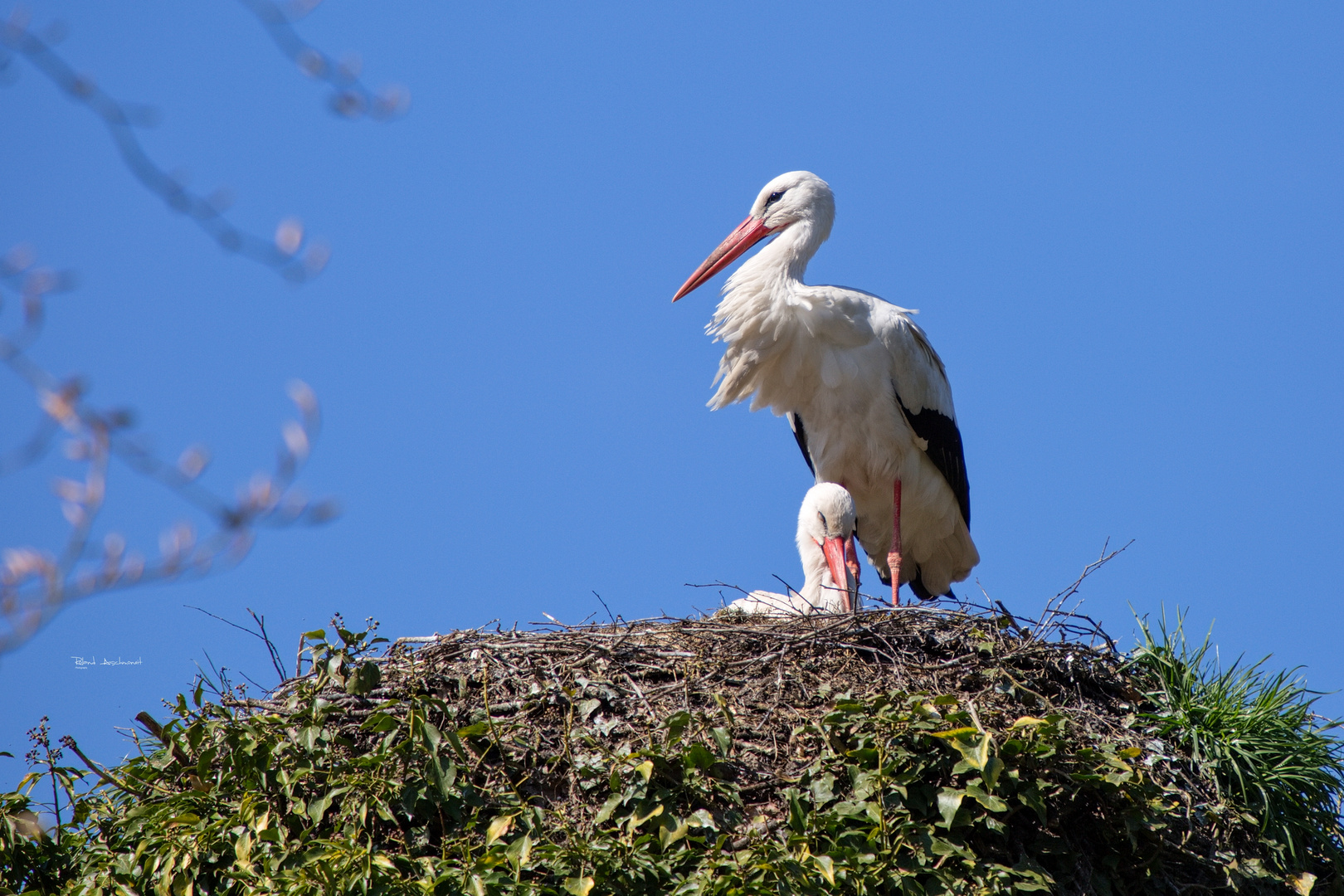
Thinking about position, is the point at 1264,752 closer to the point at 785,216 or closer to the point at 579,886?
the point at 579,886

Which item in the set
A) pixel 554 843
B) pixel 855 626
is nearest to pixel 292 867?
pixel 554 843

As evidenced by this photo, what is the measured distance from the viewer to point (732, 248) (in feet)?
23.9

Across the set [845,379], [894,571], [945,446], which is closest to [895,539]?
[894,571]

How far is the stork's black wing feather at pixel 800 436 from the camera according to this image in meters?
7.11

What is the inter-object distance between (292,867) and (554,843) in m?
0.62

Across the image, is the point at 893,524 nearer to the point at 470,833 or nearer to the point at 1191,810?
the point at 1191,810

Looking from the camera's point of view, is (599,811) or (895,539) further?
(895,539)

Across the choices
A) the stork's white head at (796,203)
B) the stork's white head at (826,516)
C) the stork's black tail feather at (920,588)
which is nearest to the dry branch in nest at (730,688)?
the stork's white head at (826,516)

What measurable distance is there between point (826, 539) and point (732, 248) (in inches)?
82.7

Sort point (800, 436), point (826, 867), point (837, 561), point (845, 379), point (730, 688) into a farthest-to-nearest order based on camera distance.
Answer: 1. point (800, 436)
2. point (845, 379)
3. point (837, 561)
4. point (730, 688)
5. point (826, 867)

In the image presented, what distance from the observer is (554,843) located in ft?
10.5

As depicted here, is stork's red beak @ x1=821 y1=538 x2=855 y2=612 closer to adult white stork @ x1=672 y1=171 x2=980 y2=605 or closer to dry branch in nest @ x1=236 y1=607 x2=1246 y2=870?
adult white stork @ x1=672 y1=171 x2=980 y2=605

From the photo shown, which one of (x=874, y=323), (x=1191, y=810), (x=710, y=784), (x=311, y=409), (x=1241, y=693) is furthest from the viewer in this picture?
(x=874, y=323)

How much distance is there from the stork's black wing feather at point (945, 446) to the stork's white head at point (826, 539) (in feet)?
2.94
